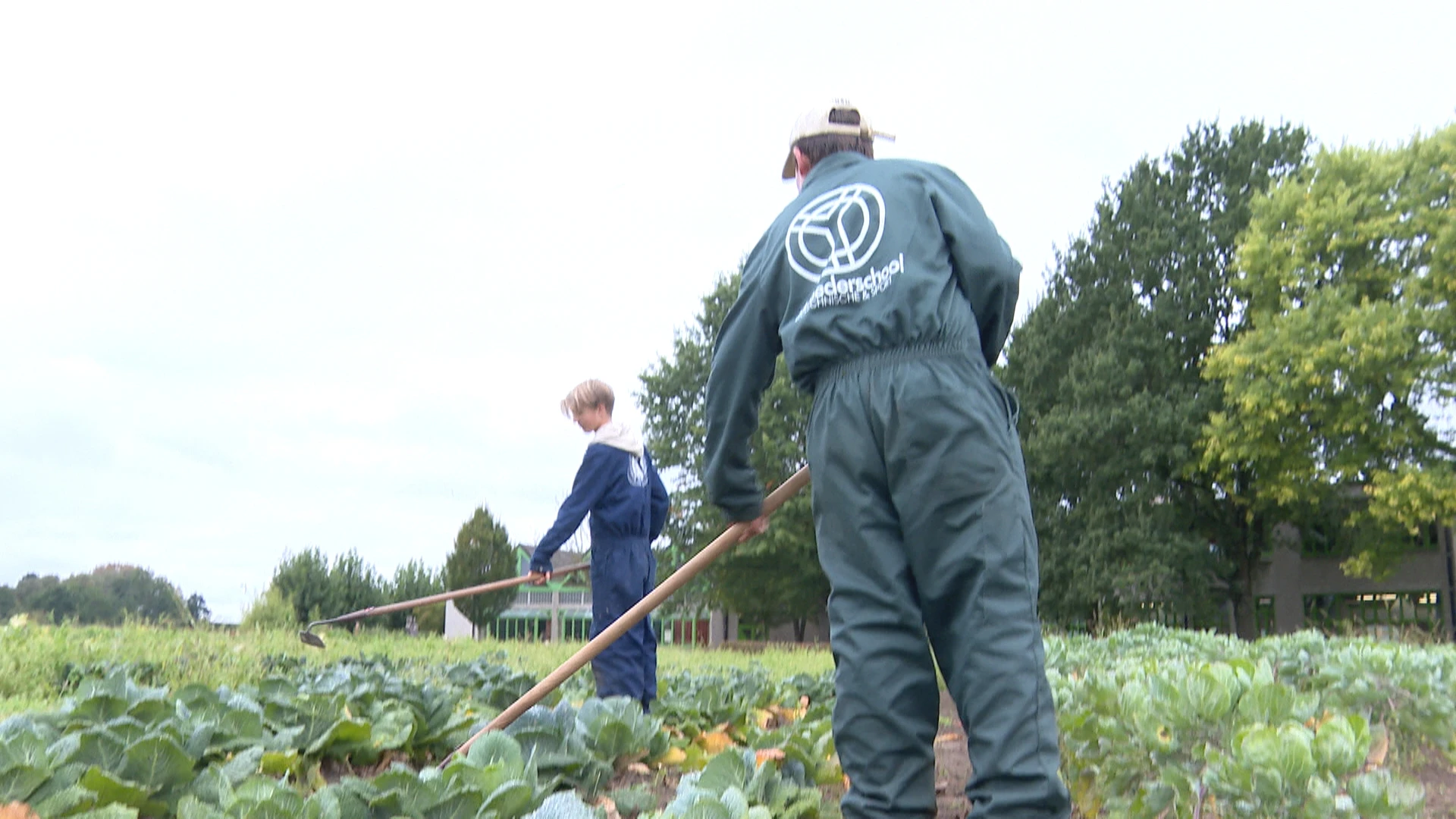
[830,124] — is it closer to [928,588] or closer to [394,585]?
[928,588]

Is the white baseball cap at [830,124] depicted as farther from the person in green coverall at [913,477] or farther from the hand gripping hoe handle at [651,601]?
the hand gripping hoe handle at [651,601]

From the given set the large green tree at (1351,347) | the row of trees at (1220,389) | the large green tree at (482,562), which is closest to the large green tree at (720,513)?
the row of trees at (1220,389)

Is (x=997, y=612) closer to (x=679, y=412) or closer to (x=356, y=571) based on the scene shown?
(x=356, y=571)

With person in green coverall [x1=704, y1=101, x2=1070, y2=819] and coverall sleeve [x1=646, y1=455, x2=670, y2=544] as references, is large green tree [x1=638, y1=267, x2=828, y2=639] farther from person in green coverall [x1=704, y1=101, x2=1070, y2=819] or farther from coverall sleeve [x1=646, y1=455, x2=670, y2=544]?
person in green coverall [x1=704, y1=101, x2=1070, y2=819]

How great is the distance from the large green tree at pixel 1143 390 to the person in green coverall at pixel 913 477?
21.8 m

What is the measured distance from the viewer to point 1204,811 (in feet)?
8.53

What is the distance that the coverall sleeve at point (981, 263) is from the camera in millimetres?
2754

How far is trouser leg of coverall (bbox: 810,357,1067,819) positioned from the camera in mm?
2398

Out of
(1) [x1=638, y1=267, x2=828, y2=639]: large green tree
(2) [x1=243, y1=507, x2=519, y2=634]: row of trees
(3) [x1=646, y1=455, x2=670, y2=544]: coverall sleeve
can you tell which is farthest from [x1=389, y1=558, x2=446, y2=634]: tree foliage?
(3) [x1=646, y1=455, x2=670, y2=544]: coverall sleeve

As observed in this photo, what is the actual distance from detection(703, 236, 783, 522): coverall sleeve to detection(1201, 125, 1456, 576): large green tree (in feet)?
74.3

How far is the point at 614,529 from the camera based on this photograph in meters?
5.54

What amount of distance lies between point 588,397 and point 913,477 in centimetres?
344

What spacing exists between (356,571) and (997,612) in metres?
17.1

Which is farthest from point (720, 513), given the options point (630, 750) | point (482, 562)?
point (630, 750)
